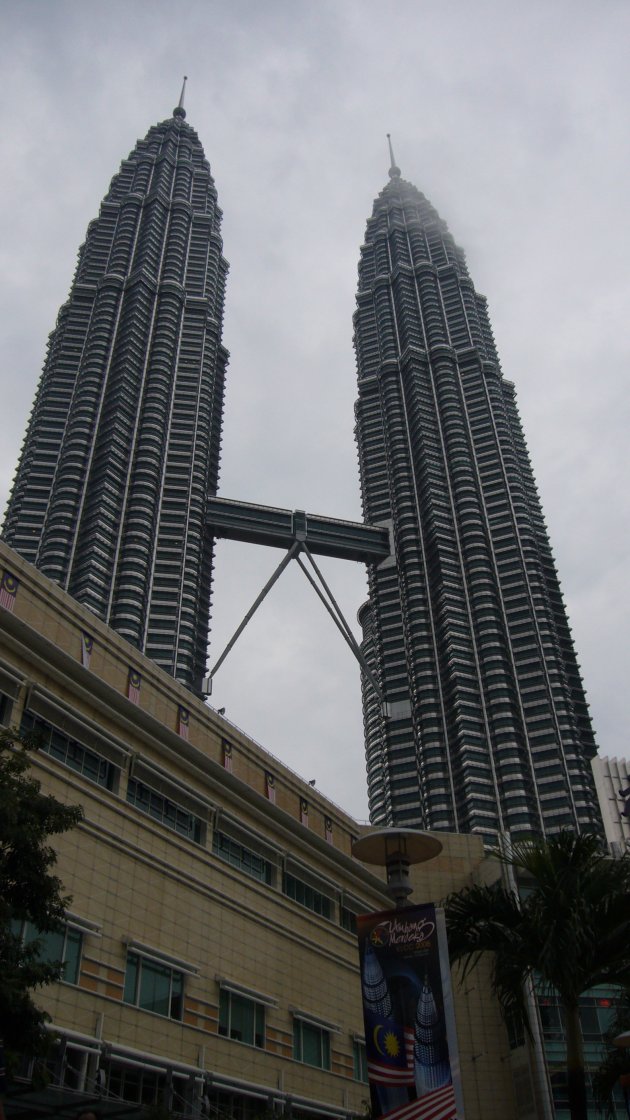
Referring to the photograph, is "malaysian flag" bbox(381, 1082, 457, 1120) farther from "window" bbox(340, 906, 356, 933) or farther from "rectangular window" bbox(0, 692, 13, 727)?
"window" bbox(340, 906, 356, 933)

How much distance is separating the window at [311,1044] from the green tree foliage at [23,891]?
20.9 m

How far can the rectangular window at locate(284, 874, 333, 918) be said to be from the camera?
126 ft

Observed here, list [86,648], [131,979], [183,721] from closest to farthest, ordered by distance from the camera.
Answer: [131,979], [86,648], [183,721]

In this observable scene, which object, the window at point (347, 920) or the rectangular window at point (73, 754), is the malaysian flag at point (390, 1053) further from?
the window at point (347, 920)

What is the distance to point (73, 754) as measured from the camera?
29344mm

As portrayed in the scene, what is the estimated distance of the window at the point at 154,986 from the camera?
28.4 metres

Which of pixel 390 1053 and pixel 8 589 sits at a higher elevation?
pixel 8 589

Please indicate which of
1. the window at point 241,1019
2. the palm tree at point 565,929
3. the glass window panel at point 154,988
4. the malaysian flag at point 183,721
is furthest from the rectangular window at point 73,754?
the palm tree at point 565,929

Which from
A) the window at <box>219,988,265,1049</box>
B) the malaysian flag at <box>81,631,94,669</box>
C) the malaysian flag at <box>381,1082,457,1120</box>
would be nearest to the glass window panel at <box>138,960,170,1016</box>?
the window at <box>219,988,265,1049</box>

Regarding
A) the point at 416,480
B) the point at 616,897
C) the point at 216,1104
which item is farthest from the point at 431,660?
the point at 616,897

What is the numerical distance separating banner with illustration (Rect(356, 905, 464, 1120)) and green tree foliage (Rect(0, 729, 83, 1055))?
605cm

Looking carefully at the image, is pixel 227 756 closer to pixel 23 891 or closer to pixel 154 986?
pixel 154 986

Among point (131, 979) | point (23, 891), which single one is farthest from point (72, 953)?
point (23, 891)

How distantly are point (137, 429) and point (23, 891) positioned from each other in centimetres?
12425
